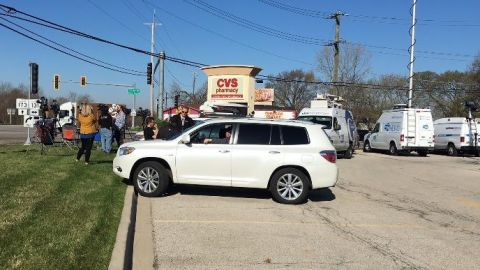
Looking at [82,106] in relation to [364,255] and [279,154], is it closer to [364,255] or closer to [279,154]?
[279,154]

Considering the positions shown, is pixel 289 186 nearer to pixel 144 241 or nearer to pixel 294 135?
pixel 294 135

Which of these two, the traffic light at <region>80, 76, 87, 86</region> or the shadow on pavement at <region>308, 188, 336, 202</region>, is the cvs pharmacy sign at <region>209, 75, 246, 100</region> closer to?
the traffic light at <region>80, 76, 87, 86</region>

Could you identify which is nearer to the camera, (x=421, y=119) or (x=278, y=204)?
(x=278, y=204)

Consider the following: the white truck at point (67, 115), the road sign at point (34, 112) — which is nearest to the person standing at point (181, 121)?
the white truck at point (67, 115)

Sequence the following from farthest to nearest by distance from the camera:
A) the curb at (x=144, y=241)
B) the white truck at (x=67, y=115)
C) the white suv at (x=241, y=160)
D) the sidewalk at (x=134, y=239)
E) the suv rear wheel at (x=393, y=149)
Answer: the suv rear wheel at (x=393, y=149)
the white truck at (x=67, y=115)
the white suv at (x=241, y=160)
the curb at (x=144, y=241)
the sidewalk at (x=134, y=239)

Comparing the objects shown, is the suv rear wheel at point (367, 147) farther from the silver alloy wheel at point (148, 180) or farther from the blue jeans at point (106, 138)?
the silver alloy wheel at point (148, 180)

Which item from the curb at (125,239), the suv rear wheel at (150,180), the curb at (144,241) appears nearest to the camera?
the curb at (125,239)

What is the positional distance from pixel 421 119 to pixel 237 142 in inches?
798

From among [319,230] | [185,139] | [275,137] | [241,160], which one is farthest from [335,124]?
[319,230]

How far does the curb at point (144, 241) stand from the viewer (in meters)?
6.20

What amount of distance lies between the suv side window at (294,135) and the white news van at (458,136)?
21.6 m

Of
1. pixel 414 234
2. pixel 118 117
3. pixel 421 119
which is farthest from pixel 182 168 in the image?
pixel 421 119

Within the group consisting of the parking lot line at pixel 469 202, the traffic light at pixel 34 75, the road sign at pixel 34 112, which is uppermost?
the traffic light at pixel 34 75

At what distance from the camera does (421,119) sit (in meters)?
28.6
